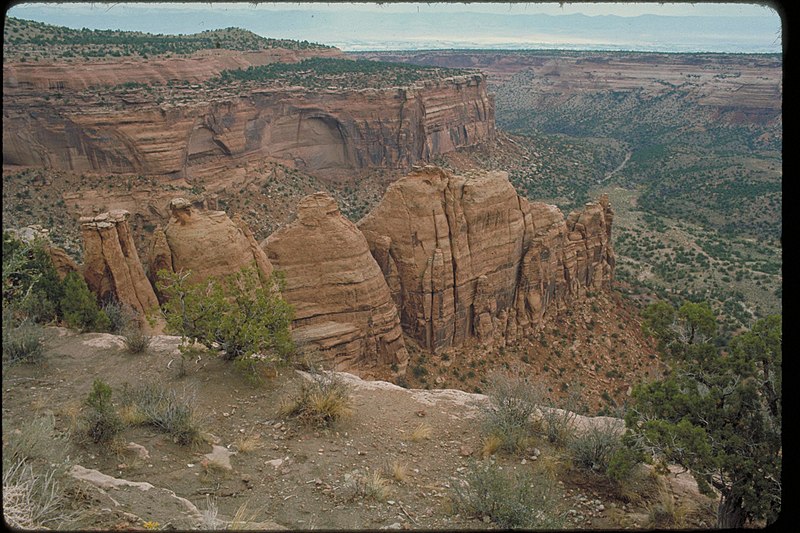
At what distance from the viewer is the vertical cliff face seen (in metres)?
43.4

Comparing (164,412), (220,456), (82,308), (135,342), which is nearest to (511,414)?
(220,456)

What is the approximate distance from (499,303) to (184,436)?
18.4 metres

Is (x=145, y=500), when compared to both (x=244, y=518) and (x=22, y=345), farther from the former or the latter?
(x=22, y=345)

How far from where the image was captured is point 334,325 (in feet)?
71.5

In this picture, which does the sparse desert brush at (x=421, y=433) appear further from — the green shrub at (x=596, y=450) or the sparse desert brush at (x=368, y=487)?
the green shrub at (x=596, y=450)

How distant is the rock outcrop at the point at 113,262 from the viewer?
58.8 feet

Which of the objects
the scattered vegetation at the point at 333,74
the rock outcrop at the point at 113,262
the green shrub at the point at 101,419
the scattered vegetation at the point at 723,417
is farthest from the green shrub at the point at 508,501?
the scattered vegetation at the point at 333,74

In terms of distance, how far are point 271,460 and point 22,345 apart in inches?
285

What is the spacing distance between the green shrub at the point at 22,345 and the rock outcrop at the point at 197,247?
5710 mm

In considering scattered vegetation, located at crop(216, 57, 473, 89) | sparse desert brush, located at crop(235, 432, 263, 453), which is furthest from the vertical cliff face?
sparse desert brush, located at crop(235, 432, 263, 453)

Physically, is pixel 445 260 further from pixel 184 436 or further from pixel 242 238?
pixel 184 436

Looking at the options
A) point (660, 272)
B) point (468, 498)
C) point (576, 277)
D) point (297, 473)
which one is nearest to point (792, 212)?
point (468, 498)

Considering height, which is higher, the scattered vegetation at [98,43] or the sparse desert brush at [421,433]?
the scattered vegetation at [98,43]

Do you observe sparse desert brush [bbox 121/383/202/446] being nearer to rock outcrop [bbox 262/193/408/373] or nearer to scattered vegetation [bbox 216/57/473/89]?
rock outcrop [bbox 262/193/408/373]
